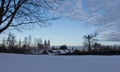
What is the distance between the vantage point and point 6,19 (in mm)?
12648

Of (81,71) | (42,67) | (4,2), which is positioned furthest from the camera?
(4,2)

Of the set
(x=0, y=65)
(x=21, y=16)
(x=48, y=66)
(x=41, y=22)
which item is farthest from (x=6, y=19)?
(x=48, y=66)

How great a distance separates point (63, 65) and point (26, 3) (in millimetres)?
6296

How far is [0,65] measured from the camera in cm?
786

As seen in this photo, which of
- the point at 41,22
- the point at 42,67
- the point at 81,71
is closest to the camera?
the point at 81,71

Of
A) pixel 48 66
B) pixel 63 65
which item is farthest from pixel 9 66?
pixel 63 65

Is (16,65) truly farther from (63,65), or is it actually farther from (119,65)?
(119,65)

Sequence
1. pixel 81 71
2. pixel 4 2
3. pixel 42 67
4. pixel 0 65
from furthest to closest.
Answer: pixel 4 2 < pixel 0 65 < pixel 42 67 < pixel 81 71

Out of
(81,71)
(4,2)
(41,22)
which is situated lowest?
(81,71)

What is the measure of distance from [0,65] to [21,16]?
17.9 feet

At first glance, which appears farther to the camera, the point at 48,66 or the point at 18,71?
the point at 48,66

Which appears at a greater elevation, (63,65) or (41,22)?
(41,22)

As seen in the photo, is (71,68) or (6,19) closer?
(71,68)

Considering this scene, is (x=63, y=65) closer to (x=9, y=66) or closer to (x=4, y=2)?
(x=9, y=66)
